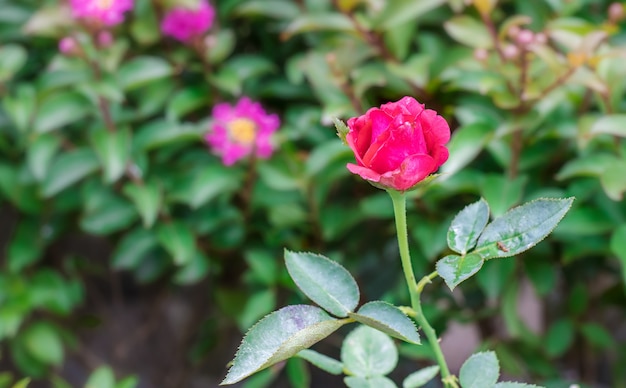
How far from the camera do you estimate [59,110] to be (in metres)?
1.19

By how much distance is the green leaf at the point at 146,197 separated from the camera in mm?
1172

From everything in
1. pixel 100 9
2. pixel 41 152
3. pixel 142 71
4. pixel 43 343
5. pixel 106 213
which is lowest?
pixel 43 343

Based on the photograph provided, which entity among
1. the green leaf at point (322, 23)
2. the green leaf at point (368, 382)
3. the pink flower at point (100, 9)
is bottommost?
the green leaf at point (368, 382)

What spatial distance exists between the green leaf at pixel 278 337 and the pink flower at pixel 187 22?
82 cm

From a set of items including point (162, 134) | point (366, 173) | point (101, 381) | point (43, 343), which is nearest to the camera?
point (366, 173)

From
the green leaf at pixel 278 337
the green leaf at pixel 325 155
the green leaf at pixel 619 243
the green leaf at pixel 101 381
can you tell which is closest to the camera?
the green leaf at pixel 278 337

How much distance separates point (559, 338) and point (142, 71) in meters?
0.88

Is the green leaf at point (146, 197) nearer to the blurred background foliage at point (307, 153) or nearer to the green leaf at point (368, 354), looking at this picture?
the blurred background foliage at point (307, 153)

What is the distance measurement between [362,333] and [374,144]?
26 centimetres

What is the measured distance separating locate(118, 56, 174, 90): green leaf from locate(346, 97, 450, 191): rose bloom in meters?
0.78

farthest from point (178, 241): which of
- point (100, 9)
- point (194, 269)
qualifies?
point (100, 9)

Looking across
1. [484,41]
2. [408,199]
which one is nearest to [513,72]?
[484,41]

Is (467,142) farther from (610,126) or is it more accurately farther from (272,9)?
(272,9)

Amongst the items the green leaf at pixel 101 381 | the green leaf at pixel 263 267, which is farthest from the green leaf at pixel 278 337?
the green leaf at pixel 263 267
